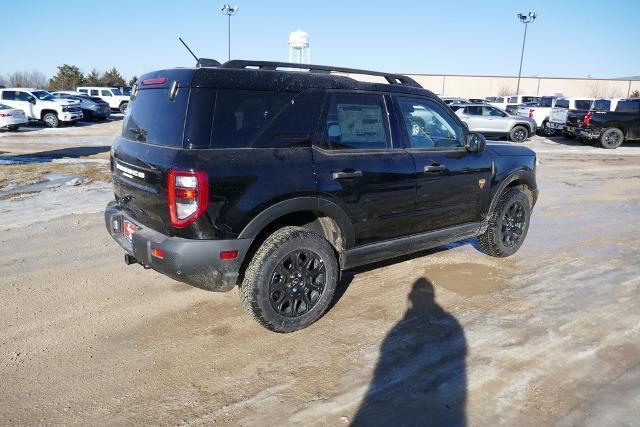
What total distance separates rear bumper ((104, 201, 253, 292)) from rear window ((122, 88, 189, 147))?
68 centimetres

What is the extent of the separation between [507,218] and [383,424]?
3465 millimetres

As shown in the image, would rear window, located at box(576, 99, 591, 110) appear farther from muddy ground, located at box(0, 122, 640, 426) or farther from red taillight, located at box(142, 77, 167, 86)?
red taillight, located at box(142, 77, 167, 86)

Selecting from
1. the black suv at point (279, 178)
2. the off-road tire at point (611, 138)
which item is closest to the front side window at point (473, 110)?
the off-road tire at point (611, 138)

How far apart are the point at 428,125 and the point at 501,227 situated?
158cm

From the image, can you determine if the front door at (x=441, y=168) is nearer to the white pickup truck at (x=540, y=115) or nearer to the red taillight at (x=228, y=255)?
the red taillight at (x=228, y=255)

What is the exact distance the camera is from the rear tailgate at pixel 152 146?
3.30 m

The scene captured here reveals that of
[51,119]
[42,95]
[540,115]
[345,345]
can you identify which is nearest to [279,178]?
[345,345]

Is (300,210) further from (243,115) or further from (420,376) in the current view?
(420,376)

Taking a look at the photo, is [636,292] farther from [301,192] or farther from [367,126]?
[301,192]

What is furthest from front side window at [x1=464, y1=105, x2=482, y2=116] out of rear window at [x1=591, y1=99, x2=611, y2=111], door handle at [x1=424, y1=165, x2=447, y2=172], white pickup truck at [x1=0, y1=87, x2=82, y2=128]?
white pickup truck at [x1=0, y1=87, x2=82, y2=128]

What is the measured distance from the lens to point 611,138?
19.4 meters

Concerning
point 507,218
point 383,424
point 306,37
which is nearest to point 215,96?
point 383,424

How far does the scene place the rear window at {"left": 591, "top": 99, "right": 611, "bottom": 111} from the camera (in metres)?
20.4

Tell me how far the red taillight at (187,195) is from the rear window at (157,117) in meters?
0.28
